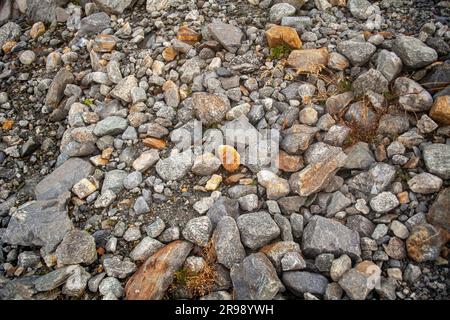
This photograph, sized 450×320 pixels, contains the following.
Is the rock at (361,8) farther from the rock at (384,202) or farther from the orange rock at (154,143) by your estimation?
the orange rock at (154,143)

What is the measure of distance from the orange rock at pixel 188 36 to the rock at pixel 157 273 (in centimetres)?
261

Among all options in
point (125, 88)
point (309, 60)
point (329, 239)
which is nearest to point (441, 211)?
point (329, 239)

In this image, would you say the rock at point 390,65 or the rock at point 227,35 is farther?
the rock at point 227,35

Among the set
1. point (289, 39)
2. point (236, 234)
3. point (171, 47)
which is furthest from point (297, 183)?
point (171, 47)

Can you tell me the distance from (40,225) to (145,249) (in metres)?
1.08

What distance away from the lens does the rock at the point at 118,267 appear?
11.3 ft

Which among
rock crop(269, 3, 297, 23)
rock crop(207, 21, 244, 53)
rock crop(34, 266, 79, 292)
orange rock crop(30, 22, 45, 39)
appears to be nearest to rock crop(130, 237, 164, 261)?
rock crop(34, 266, 79, 292)

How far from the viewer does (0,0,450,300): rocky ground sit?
131 inches

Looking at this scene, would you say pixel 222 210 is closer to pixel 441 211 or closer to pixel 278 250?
pixel 278 250

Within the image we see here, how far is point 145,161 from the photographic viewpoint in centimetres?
405

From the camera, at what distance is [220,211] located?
3.62 meters

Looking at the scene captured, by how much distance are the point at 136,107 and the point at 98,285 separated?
6.51ft

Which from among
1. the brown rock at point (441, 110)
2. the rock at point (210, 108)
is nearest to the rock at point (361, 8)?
the brown rock at point (441, 110)

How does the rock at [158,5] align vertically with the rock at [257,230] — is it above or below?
above
